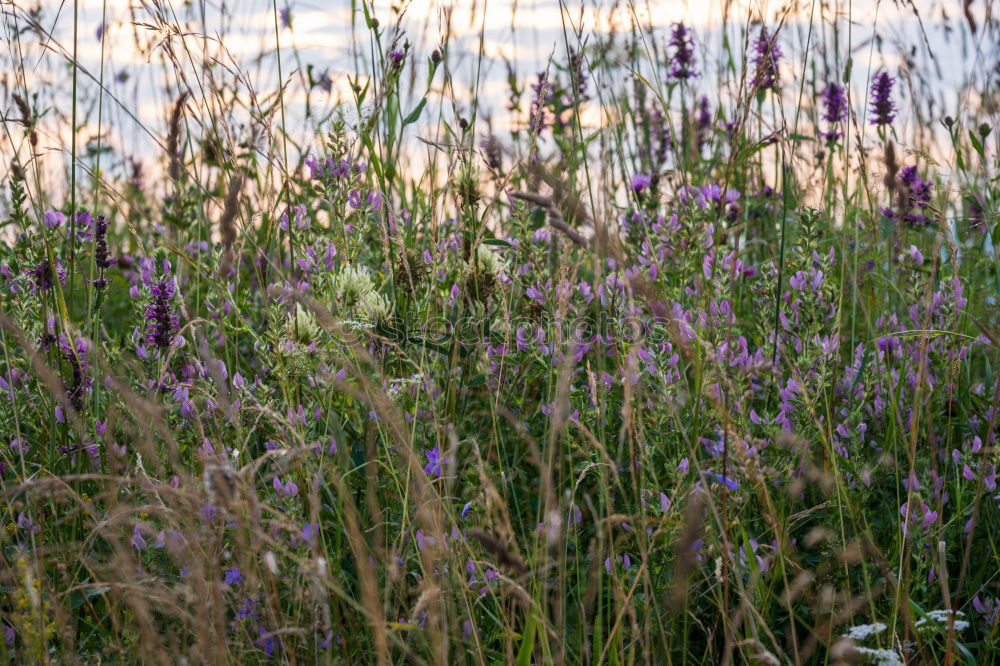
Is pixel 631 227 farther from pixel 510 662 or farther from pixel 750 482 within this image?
pixel 510 662

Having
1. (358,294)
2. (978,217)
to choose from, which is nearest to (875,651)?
(358,294)

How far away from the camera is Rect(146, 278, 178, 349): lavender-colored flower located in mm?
1805

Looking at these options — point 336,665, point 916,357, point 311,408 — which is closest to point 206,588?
point 336,665

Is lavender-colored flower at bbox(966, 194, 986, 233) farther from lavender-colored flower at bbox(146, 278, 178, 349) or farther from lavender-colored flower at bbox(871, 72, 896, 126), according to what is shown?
lavender-colored flower at bbox(146, 278, 178, 349)

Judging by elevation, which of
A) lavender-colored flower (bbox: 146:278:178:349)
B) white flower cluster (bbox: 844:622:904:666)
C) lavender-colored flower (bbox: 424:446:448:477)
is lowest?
lavender-colored flower (bbox: 424:446:448:477)

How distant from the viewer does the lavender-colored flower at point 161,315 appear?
180 centimetres

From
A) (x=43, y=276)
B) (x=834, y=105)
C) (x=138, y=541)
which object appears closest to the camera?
(x=138, y=541)

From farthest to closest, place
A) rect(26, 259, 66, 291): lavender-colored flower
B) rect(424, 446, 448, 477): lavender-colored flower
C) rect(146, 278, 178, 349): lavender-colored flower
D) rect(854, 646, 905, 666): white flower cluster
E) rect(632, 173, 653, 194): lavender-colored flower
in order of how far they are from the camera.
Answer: rect(632, 173, 653, 194): lavender-colored flower < rect(26, 259, 66, 291): lavender-colored flower < rect(146, 278, 178, 349): lavender-colored flower < rect(424, 446, 448, 477): lavender-colored flower < rect(854, 646, 905, 666): white flower cluster

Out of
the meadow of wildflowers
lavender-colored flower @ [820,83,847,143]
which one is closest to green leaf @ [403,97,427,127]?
the meadow of wildflowers

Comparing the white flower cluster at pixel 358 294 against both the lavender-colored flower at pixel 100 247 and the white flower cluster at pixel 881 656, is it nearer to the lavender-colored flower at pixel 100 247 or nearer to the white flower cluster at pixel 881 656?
the lavender-colored flower at pixel 100 247

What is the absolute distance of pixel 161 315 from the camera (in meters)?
1.81

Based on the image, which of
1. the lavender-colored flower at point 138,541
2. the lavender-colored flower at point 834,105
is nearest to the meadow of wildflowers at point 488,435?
the lavender-colored flower at point 138,541

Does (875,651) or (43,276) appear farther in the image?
(43,276)

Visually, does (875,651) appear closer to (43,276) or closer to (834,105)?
(43,276)
